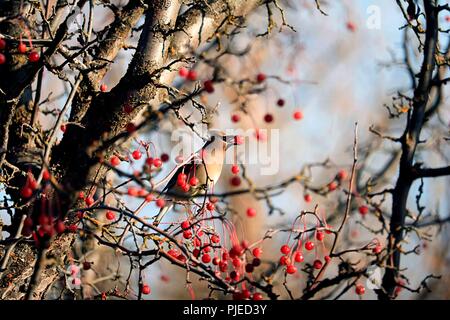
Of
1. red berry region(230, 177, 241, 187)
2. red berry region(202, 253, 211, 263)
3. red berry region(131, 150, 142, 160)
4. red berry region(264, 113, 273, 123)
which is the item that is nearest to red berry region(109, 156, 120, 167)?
red berry region(131, 150, 142, 160)

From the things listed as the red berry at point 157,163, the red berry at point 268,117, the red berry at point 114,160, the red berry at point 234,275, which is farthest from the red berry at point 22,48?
the red berry at point 234,275

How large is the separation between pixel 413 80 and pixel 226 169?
6681 mm

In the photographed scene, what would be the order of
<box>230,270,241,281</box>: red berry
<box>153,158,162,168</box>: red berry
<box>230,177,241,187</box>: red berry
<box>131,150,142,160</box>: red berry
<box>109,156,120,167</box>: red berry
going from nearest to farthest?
<box>230,177,241,187</box>: red berry
<box>230,270,241,281</box>: red berry
<box>153,158,162,168</box>: red berry
<box>109,156,120,167</box>: red berry
<box>131,150,142,160</box>: red berry

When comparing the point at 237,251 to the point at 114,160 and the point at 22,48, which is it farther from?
the point at 22,48

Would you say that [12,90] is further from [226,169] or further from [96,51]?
[226,169]

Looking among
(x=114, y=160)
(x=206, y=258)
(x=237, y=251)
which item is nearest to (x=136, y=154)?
(x=114, y=160)

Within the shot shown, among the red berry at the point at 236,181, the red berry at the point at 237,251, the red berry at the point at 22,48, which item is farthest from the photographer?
the red berry at the point at 22,48

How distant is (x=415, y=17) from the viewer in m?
3.90

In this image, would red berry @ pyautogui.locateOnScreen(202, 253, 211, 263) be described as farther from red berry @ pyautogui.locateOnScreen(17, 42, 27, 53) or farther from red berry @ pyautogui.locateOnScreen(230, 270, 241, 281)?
red berry @ pyautogui.locateOnScreen(17, 42, 27, 53)

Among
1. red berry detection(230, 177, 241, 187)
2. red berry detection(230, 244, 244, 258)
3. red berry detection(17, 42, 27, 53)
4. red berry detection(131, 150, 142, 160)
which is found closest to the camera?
red berry detection(230, 177, 241, 187)

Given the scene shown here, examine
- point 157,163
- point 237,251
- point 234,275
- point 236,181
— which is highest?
point 157,163

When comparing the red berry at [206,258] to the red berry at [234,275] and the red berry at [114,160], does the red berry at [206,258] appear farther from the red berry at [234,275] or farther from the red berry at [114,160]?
the red berry at [114,160]

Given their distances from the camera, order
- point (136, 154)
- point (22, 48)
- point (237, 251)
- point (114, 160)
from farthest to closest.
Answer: point (136, 154) → point (114, 160) → point (22, 48) → point (237, 251)
